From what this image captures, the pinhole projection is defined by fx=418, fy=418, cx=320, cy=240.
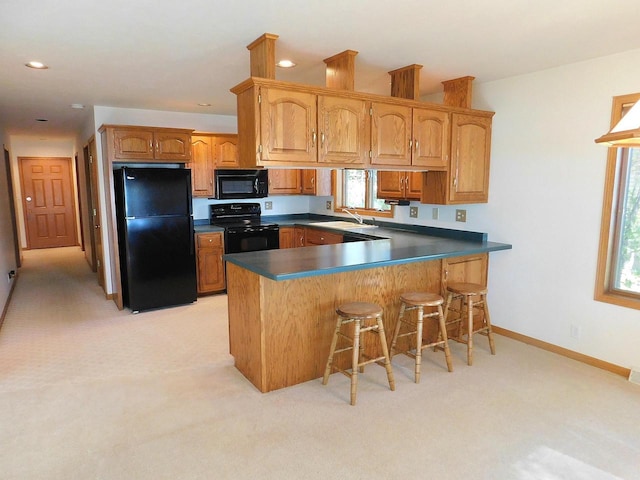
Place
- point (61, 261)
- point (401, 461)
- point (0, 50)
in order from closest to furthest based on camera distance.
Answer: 1. point (401, 461)
2. point (0, 50)
3. point (61, 261)

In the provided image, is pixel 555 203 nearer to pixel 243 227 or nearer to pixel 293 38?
pixel 293 38

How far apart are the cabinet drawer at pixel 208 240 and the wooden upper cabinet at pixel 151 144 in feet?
3.00

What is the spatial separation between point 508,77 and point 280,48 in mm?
2113

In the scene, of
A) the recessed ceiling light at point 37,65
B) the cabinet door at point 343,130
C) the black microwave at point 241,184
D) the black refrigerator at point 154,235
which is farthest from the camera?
the black microwave at point 241,184

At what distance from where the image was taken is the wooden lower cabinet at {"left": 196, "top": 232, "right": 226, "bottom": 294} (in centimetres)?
506

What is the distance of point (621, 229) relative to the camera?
10.2 feet

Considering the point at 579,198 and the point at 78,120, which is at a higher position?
the point at 78,120

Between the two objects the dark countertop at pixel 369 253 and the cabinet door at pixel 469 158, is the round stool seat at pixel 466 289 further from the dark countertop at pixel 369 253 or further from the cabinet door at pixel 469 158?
the cabinet door at pixel 469 158

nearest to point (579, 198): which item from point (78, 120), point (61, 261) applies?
point (78, 120)

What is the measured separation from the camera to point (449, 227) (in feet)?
14.0

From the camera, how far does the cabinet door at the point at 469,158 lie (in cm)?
367

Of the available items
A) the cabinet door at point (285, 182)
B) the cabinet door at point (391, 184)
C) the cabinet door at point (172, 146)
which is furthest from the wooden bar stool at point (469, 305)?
the cabinet door at point (172, 146)

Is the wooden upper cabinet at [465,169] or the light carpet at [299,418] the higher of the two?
the wooden upper cabinet at [465,169]

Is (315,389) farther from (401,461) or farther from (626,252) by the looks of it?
(626,252)
